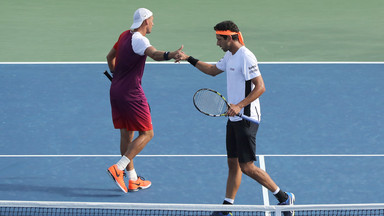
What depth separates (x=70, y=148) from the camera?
→ 9547 millimetres

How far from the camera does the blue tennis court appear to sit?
8.06m

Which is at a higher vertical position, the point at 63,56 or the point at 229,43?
the point at 229,43

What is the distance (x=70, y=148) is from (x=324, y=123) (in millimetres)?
3748

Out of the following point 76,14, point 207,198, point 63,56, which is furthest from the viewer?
point 76,14

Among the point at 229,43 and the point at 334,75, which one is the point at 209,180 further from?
the point at 334,75

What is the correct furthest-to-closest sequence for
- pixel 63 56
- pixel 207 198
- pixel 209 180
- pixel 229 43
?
1. pixel 63 56
2. pixel 209 180
3. pixel 207 198
4. pixel 229 43

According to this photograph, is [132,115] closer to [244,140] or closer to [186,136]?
[244,140]

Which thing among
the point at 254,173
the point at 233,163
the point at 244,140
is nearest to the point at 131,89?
the point at 233,163

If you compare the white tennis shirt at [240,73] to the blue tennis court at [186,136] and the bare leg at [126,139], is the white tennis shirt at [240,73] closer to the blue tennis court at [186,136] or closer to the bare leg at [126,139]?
the blue tennis court at [186,136]

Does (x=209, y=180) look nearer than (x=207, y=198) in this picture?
No

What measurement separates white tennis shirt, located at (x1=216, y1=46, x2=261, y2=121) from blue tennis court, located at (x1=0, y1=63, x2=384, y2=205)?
4.29 ft

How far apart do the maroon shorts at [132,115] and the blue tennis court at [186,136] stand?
78cm

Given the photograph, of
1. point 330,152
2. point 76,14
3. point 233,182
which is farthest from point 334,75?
point 76,14

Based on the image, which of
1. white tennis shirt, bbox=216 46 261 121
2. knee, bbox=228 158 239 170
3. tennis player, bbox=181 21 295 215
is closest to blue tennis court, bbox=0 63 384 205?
knee, bbox=228 158 239 170
